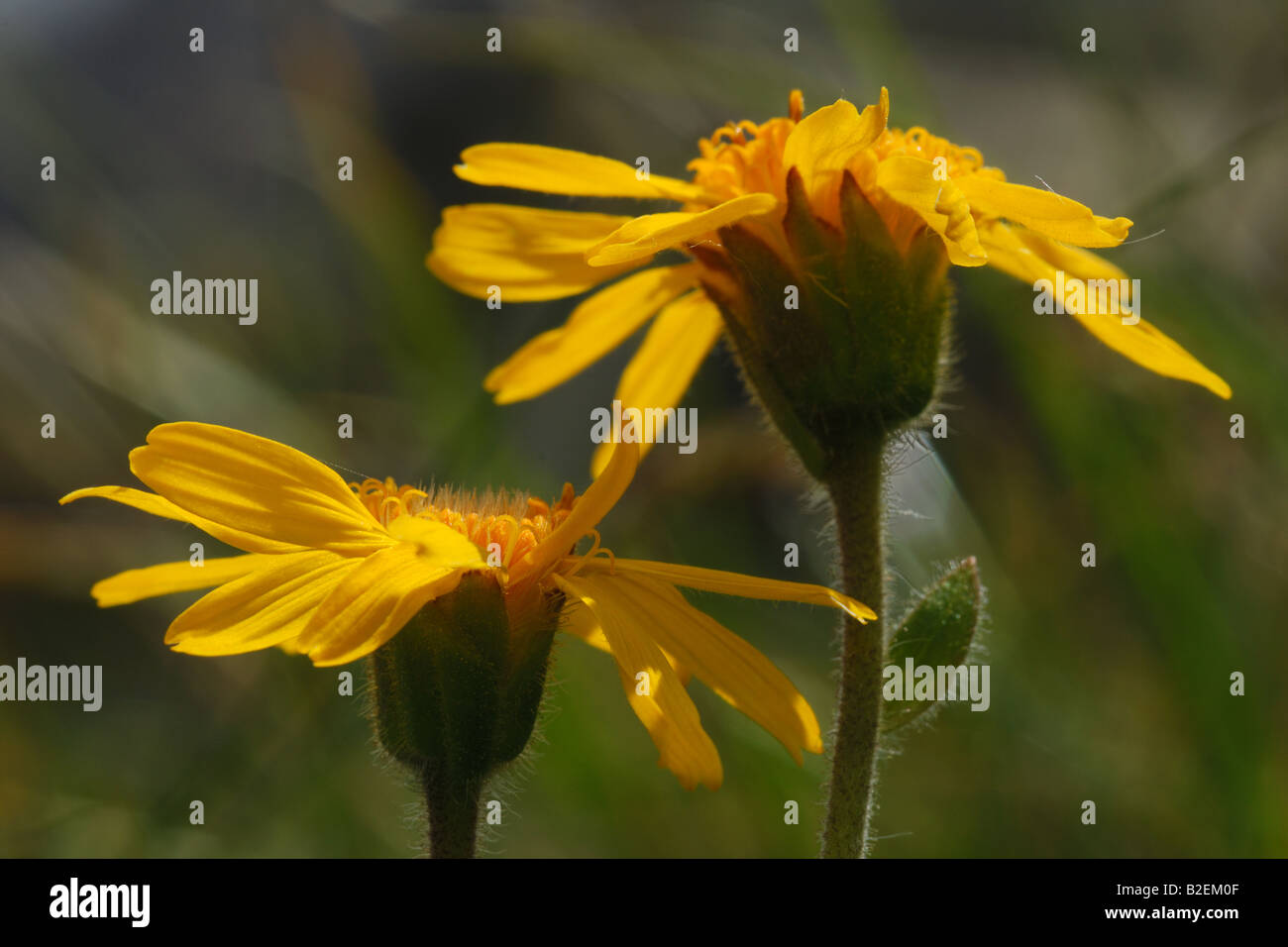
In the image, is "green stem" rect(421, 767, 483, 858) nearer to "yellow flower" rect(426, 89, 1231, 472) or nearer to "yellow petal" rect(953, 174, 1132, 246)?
"yellow flower" rect(426, 89, 1231, 472)

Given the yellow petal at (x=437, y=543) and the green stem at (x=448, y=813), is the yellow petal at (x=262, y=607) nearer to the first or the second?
the yellow petal at (x=437, y=543)

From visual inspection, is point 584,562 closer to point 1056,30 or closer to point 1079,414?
point 1079,414

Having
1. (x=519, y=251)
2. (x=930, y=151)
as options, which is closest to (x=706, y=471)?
(x=519, y=251)

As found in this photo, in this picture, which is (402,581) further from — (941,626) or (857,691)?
(941,626)

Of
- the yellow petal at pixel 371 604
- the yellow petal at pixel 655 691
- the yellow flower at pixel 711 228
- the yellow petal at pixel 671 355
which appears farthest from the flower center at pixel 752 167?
the yellow petal at pixel 371 604

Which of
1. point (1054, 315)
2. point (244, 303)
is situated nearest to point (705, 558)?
point (1054, 315)

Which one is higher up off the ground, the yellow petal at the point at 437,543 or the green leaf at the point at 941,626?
the yellow petal at the point at 437,543

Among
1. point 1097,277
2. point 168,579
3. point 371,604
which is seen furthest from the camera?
point 1097,277
